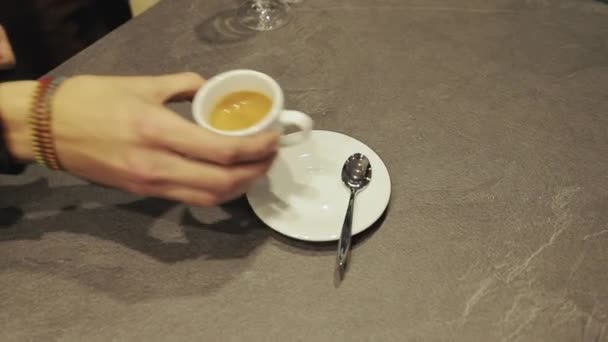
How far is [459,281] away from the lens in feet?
1.85

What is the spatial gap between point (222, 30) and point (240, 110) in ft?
1.27

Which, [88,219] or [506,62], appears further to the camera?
[506,62]

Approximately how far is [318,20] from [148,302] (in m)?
0.59

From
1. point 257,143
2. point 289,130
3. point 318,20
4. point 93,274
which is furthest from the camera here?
point 318,20

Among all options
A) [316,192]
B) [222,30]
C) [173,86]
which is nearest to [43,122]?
[173,86]

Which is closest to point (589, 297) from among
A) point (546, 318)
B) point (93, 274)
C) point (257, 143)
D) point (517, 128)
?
point (546, 318)

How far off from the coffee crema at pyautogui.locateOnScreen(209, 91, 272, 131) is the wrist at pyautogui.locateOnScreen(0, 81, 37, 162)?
0.20 meters

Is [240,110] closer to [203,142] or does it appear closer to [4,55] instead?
[203,142]

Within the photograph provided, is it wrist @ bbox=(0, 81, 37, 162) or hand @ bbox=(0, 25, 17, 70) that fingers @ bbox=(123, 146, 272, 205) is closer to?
wrist @ bbox=(0, 81, 37, 162)

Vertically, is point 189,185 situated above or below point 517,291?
above

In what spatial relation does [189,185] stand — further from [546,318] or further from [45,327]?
[546,318]

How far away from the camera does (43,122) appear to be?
0.53 metres

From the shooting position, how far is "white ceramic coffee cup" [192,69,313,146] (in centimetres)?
51

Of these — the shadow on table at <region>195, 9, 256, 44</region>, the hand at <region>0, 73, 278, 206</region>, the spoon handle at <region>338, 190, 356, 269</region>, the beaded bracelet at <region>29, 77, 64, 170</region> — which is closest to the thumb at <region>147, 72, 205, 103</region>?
the hand at <region>0, 73, 278, 206</region>
